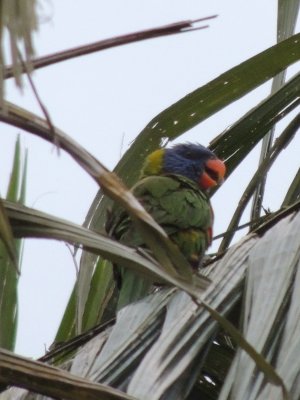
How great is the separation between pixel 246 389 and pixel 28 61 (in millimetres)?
553

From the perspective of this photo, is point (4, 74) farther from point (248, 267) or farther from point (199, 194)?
point (199, 194)

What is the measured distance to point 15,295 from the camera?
1919 millimetres

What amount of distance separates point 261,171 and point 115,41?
4.15 ft

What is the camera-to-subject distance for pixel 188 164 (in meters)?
3.82

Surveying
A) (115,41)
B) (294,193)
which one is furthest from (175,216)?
(115,41)

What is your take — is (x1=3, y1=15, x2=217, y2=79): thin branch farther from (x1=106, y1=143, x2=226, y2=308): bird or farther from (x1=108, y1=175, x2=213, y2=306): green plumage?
(x1=108, y1=175, x2=213, y2=306): green plumage

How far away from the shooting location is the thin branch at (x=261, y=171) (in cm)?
219

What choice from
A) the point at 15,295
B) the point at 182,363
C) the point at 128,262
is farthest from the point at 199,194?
the point at 128,262

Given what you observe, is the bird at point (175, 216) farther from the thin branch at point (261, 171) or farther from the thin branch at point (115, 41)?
the thin branch at point (115, 41)

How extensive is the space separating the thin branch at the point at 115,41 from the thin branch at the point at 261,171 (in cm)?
117

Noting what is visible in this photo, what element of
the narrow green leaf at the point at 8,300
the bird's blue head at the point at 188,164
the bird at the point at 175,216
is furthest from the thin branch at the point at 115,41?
the bird's blue head at the point at 188,164

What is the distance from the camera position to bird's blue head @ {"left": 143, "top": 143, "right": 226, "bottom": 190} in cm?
360

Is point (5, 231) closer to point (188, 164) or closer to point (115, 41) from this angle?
point (115, 41)

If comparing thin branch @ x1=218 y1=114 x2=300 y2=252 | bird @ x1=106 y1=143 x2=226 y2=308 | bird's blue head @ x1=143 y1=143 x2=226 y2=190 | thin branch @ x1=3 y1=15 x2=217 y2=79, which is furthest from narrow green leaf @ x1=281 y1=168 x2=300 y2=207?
bird's blue head @ x1=143 y1=143 x2=226 y2=190
